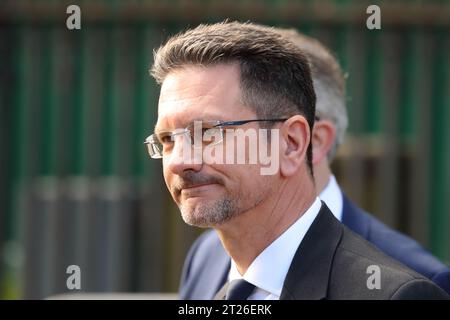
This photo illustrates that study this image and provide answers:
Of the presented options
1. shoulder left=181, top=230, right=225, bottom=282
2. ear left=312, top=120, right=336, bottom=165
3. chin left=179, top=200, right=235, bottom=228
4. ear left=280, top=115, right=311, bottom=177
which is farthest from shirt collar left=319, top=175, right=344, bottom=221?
chin left=179, top=200, right=235, bottom=228

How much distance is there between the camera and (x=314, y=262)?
2.25 meters

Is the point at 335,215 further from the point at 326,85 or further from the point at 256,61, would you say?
the point at 256,61

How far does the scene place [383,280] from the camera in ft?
6.97

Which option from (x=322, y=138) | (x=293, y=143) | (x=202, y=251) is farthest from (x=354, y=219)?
(x=293, y=143)

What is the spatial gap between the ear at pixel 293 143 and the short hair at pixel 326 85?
0.91m

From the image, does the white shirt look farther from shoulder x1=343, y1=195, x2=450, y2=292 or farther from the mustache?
shoulder x1=343, y1=195, x2=450, y2=292

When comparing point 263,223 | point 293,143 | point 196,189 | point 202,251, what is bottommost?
point 202,251

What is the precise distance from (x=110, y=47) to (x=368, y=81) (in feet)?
5.34

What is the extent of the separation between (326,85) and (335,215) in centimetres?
58

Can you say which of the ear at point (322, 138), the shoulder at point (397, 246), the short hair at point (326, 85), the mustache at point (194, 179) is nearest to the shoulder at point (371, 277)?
the mustache at point (194, 179)

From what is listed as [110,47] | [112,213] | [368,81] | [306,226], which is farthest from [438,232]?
[306,226]

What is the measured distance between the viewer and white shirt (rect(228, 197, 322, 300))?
2277mm

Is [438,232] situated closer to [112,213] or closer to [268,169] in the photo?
[112,213]

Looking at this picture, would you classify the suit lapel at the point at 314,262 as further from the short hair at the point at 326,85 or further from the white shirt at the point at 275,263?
the short hair at the point at 326,85
